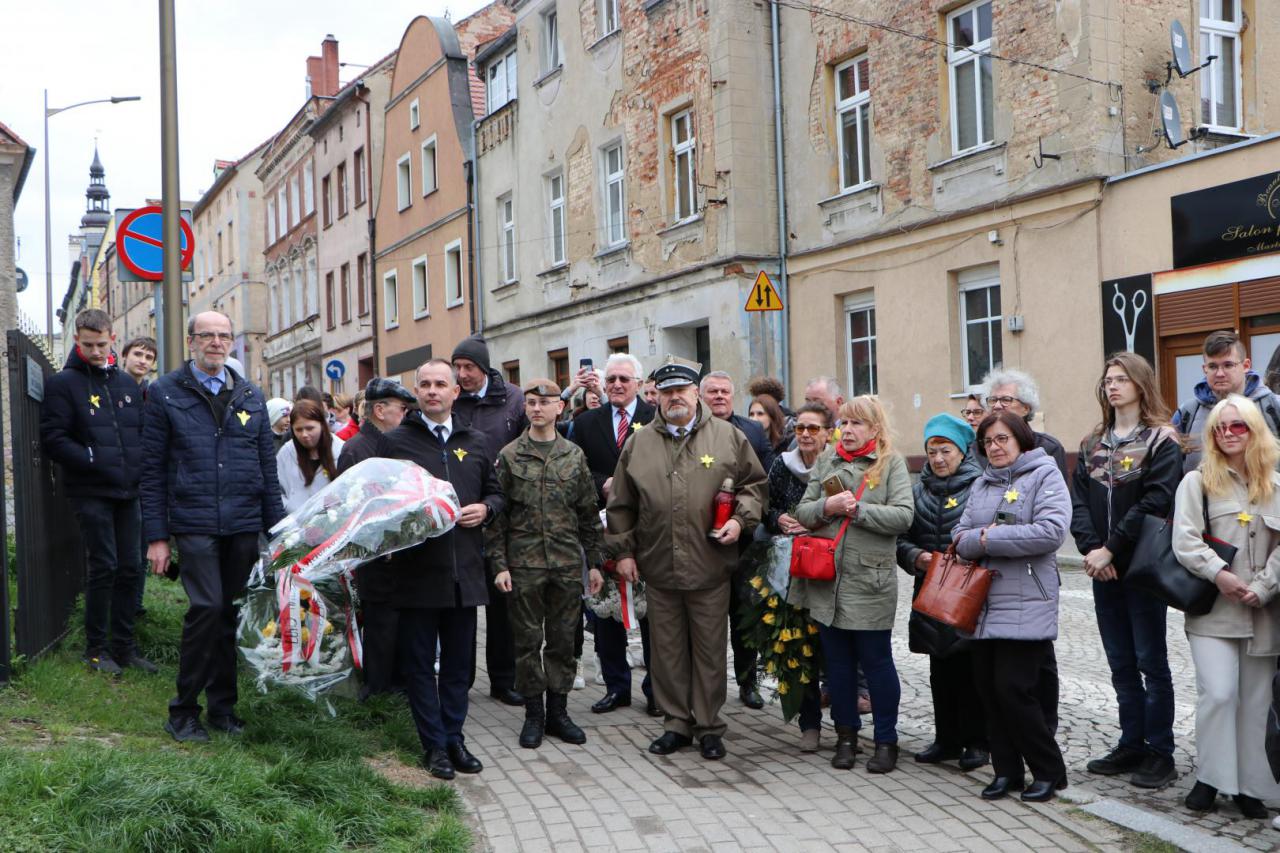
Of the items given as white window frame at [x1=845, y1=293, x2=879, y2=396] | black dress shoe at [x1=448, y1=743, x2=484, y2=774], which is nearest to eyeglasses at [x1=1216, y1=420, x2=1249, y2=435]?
black dress shoe at [x1=448, y1=743, x2=484, y2=774]

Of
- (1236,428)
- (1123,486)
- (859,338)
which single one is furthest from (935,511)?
(859,338)

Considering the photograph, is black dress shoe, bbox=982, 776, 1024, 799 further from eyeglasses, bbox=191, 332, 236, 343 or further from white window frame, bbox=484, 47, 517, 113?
white window frame, bbox=484, 47, 517, 113

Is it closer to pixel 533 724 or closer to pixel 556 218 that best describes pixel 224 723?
pixel 533 724

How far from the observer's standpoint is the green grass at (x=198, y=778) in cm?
431

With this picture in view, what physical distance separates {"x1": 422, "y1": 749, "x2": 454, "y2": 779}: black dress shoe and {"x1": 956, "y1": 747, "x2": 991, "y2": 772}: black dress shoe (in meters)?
2.34

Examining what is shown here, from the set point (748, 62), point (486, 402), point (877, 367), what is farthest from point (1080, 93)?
point (486, 402)

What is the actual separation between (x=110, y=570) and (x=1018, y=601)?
4.86m

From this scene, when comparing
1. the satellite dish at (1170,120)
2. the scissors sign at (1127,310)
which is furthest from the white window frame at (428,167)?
the scissors sign at (1127,310)

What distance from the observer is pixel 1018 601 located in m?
5.47

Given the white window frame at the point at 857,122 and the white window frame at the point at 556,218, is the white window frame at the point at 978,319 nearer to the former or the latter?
the white window frame at the point at 857,122

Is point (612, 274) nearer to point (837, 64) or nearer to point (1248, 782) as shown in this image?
point (837, 64)

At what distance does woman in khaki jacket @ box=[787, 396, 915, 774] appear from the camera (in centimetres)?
596

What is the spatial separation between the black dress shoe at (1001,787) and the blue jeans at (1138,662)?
24.6 inches

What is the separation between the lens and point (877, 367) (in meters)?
17.8
